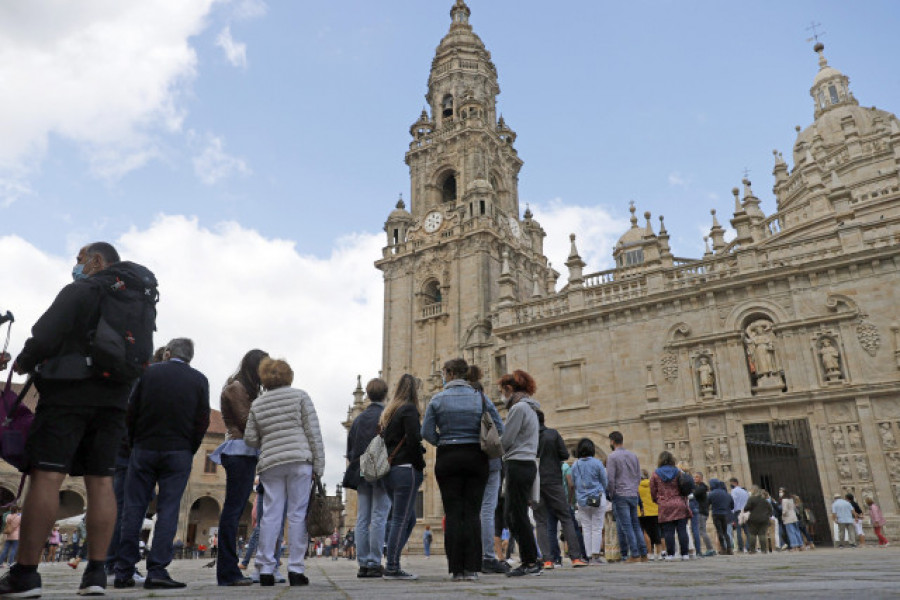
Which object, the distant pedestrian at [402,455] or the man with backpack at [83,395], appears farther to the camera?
the distant pedestrian at [402,455]

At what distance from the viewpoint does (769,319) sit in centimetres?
2098

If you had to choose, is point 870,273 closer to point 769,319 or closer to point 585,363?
point 769,319

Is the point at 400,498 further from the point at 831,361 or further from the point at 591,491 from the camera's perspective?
the point at 831,361

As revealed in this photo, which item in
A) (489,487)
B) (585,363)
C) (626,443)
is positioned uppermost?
(585,363)

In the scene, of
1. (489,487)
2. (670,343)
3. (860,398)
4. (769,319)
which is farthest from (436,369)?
(489,487)

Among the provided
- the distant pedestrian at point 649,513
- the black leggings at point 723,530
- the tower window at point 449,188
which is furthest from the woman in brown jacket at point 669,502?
the tower window at point 449,188

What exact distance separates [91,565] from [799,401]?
2045cm

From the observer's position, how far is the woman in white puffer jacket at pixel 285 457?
548cm

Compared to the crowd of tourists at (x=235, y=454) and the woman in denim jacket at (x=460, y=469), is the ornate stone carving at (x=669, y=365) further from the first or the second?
the woman in denim jacket at (x=460, y=469)

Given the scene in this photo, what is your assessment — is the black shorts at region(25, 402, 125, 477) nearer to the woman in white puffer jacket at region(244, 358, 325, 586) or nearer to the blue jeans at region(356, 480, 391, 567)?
the woman in white puffer jacket at region(244, 358, 325, 586)

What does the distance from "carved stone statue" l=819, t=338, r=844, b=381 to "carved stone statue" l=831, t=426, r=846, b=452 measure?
154 centimetres

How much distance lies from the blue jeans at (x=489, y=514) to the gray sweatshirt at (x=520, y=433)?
33cm

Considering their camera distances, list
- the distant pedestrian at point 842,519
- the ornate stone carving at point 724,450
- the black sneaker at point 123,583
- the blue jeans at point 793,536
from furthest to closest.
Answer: the ornate stone carving at point 724,450, the distant pedestrian at point 842,519, the blue jeans at point 793,536, the black sneaker at point 123,583

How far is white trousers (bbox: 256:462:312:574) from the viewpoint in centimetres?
547
